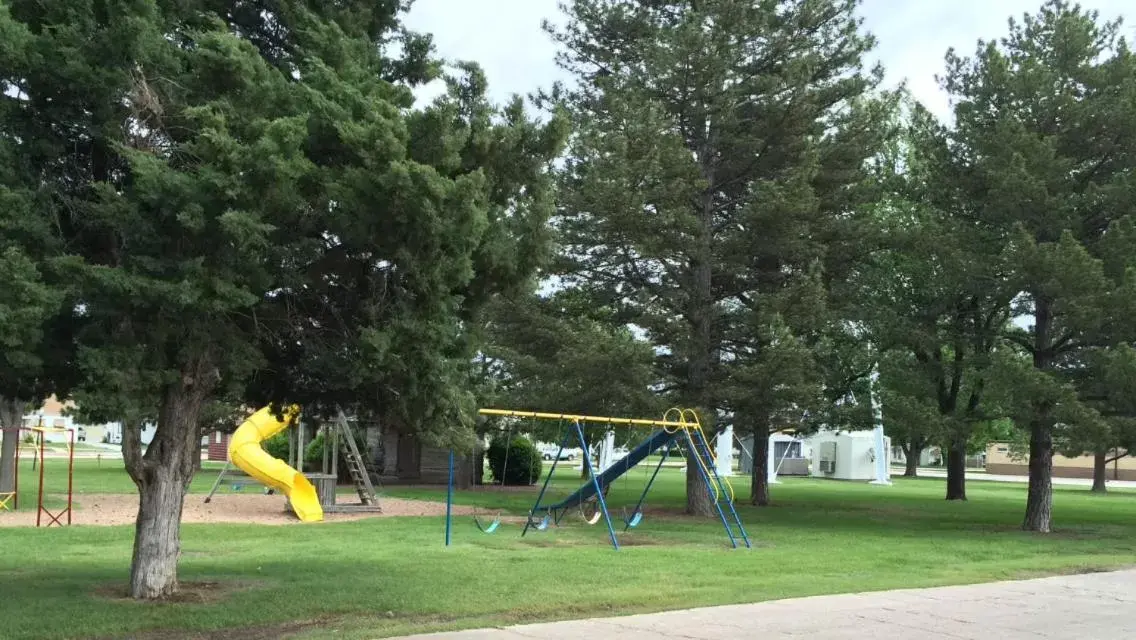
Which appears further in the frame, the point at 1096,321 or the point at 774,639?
the point at 1096,321

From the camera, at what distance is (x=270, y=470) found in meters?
19.8

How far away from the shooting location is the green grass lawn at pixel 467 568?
8.59 meters

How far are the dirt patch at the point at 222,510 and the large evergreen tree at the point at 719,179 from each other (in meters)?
6.20

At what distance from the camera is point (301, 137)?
7.47 meters

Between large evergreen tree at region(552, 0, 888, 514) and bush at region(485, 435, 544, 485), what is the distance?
12.4 meters

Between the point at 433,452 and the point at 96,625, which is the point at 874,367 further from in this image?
the point at 96,625

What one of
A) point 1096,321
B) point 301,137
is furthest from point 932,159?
point 301,137

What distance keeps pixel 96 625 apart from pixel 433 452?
2555 centimetres

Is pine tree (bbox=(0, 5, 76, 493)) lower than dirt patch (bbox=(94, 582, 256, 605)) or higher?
higher

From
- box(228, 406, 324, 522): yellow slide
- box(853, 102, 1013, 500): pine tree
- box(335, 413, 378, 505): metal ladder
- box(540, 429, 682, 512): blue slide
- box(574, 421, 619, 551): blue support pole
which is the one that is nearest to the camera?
box(574, 421, 619, 551): blue support pole

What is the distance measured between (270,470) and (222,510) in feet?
4.82

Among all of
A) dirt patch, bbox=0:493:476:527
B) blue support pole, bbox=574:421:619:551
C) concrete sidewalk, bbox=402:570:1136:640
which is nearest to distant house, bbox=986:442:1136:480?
dirt patch, bbox=0:493:476:527

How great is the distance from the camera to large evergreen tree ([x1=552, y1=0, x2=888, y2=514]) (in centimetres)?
1956

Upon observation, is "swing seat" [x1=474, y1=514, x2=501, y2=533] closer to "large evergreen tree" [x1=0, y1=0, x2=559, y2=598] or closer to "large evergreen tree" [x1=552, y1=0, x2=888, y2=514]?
"large evergreen tree" [x1=552, y1=0, x2=888, y2=514]
